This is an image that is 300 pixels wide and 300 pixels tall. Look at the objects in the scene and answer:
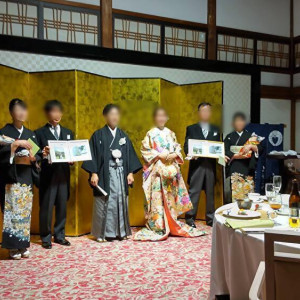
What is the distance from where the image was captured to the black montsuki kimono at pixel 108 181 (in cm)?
459

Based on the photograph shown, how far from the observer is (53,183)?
14.4 feet

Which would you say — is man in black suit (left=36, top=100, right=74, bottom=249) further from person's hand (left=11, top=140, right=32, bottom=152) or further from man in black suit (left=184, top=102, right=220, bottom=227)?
man in black suit (left=184, top=102, right=220, bottom=227)

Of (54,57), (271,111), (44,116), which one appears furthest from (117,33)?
(271,111)

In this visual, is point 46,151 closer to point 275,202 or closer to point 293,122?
point 275,202

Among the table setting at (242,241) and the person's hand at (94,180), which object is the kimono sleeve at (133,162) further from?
the table setting at (242,241)

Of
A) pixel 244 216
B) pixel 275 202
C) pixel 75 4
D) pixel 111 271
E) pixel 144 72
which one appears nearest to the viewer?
pixel 244 216

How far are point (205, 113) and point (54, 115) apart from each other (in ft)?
6.88

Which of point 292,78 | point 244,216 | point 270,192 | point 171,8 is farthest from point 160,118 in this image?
point 292,78

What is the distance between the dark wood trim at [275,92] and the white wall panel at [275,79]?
10 centimetres

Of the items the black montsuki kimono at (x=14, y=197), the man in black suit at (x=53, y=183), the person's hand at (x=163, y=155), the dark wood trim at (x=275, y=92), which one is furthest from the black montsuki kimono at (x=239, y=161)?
the dark wood trim at (x=275, y=92)

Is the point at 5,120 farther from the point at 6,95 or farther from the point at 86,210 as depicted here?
the point at 86,210

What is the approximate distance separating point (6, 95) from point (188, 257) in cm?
278

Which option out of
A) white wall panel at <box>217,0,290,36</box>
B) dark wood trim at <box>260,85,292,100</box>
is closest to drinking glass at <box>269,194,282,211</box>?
white wall panel at <box>217,0,290,36</box>

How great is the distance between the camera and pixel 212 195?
5227 mm
